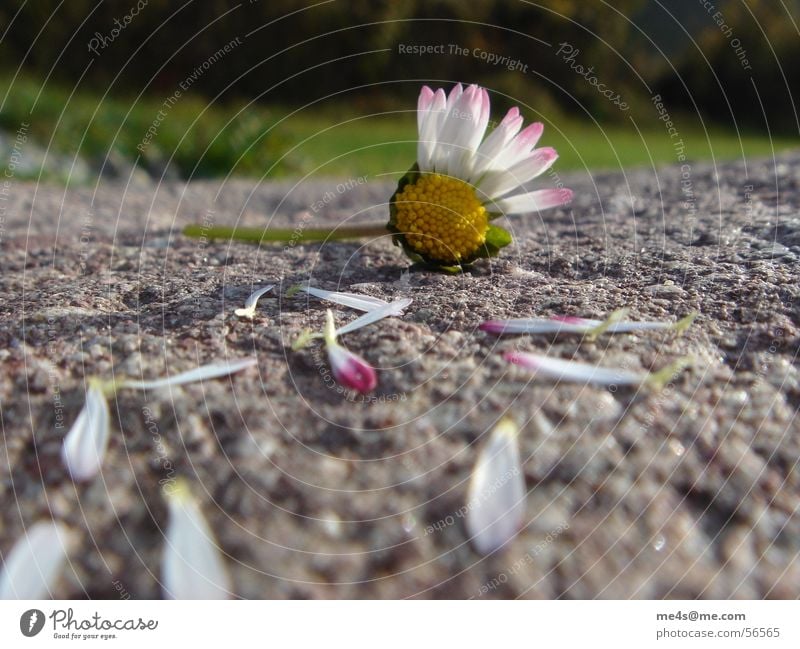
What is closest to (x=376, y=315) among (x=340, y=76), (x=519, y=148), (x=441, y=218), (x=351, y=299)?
(x=351, y=299)

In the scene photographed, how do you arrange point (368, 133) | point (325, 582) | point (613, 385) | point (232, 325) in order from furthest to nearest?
1. point (368, 133)
2. point (232, 325)
3. point (613, 385)
4. point (325, 582)

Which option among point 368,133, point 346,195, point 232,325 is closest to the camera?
point 232,325

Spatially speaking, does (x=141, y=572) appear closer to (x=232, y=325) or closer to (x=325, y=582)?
(x=325, y=582)

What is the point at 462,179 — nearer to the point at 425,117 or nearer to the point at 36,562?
the point at 425,117

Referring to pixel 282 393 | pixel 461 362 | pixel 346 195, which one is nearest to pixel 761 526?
pixel 461 362

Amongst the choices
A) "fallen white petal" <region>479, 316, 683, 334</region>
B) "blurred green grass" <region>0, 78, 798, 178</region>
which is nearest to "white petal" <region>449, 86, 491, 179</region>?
"fallen white petal" <region>479, 316, 683, 334</region>
